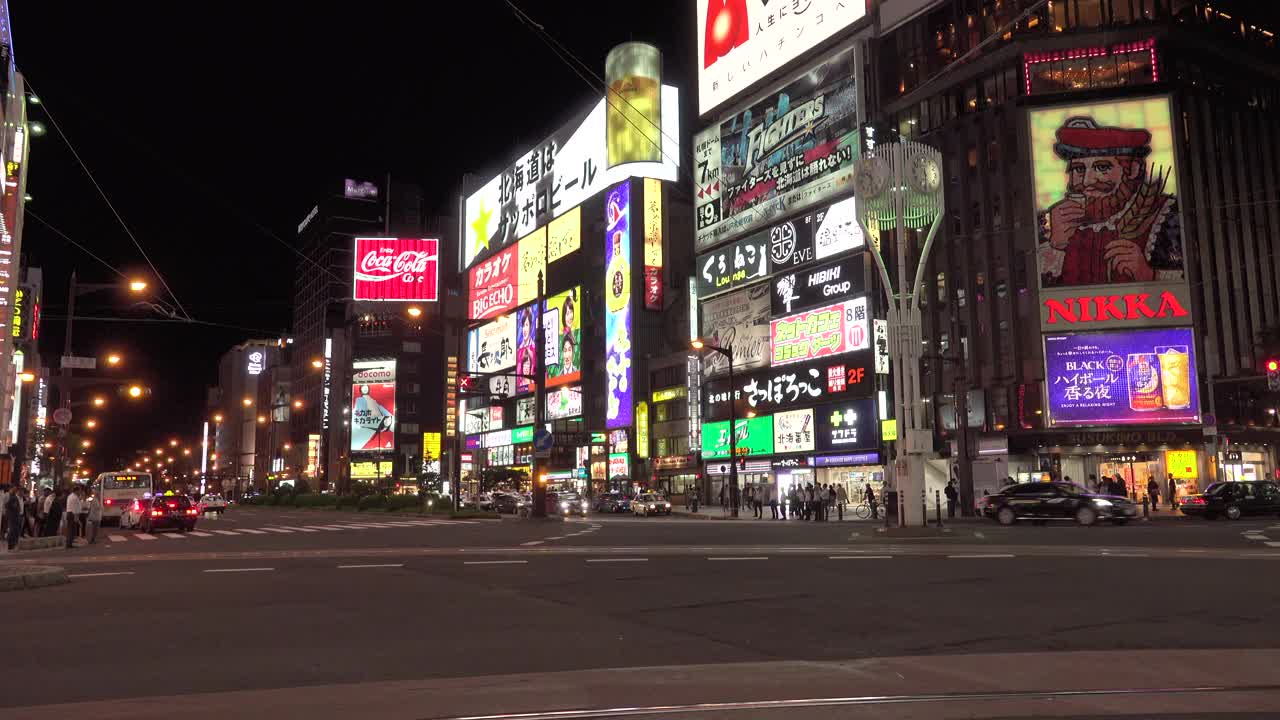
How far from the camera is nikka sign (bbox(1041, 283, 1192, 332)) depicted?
50500 millimetres

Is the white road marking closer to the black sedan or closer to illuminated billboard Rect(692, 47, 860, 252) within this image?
the black sedan

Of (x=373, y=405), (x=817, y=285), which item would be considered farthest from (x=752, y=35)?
(x=373, y=405)

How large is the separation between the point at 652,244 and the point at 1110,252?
1660 inches

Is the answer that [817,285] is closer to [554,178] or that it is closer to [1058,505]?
[1058,505]

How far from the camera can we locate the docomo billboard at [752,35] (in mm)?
62406

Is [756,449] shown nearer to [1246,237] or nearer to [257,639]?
[1246,237]

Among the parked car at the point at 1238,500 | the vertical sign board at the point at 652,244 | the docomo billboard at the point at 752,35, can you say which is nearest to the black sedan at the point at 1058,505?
the parked car at the point at 1238,500

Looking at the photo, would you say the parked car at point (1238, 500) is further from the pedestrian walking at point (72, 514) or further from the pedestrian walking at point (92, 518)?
the pedestrian walking at point (92, 518)

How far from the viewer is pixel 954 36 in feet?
203

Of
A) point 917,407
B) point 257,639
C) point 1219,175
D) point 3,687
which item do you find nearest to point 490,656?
point 257,639

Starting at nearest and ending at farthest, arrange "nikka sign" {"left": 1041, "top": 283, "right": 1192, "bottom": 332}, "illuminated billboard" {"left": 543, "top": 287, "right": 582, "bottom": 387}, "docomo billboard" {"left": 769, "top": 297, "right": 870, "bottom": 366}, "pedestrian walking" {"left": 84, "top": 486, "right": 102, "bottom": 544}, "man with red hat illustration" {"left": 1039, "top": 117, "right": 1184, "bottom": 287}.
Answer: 1. "pedestrian walking" {"left": 84, "top": 486, "right": 102, "bottom": 544}
2. "nikka sign" {"left": 1041, "top": 283, "right": 1192, "bottom": 332}
3. "man with red hat illustration" {"left": 1039, "top": 117, "right": 1184, "bottom": 287}
4. "docomo billboard" {"left": 769, "top": 297, "right": 870, "bottom": 366}
5. "illuminated billboard" {"left": 543, "top": 287, "right": 582, "bottom": 387}

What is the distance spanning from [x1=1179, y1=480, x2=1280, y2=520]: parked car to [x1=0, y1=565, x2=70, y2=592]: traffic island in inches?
1398

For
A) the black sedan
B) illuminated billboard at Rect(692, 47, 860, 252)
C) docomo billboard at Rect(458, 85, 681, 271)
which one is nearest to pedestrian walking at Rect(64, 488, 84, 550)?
the black sedan

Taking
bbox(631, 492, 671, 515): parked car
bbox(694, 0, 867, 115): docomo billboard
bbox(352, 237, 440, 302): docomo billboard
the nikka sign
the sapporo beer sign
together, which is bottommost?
bbox(631, 492, 671, 515): parked car
